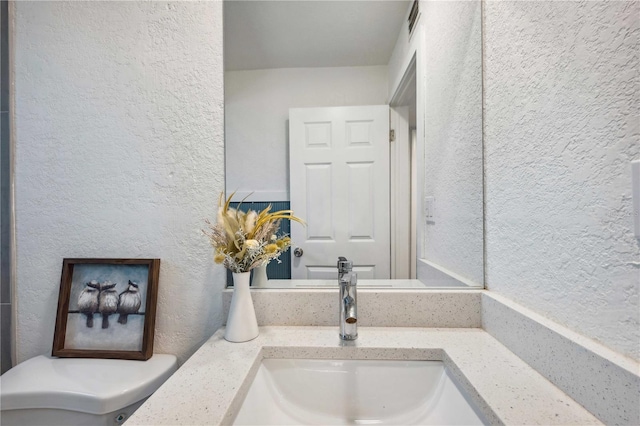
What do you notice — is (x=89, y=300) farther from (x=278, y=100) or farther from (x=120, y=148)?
(x=278, y=100)

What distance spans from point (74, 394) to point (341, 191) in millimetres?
877

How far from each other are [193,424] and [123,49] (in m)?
1.04

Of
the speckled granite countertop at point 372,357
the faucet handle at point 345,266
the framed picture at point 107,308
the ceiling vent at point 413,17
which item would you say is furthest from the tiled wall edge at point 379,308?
the ceiling vent at point 413,17

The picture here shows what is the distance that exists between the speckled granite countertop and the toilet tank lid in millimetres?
193

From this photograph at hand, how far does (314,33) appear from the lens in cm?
96

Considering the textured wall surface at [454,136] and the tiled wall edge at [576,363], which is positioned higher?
the textured wall surface at [454,136]

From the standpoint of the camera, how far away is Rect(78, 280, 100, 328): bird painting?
2.80ft

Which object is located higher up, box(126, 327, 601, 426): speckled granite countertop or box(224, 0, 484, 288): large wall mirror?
box(224, 0, 484, 288): large wall mirror

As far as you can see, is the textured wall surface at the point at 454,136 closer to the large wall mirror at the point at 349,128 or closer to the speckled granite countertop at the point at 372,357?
the large wall mirror at the point at 349,128

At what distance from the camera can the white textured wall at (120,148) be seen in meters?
0.88

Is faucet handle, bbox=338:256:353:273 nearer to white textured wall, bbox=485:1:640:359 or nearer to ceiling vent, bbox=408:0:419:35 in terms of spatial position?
white textured wall, bbox=485:1:640:359

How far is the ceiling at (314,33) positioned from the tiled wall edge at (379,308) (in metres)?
0.75

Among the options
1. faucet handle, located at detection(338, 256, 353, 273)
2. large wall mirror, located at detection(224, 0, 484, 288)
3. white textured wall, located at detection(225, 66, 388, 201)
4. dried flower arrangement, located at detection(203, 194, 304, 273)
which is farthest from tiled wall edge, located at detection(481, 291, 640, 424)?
white textured wall, located at detection(225, 66, 388, 201)

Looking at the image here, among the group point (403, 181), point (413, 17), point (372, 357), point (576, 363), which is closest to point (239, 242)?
point (372, 357)
